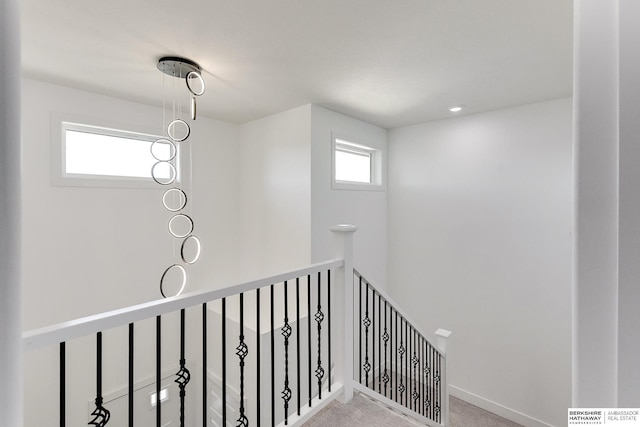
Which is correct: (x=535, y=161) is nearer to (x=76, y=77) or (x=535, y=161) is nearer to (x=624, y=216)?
(x=624, y=216)

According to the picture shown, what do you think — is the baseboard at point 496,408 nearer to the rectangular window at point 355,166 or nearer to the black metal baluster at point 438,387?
the black metal baluster at point 438,387

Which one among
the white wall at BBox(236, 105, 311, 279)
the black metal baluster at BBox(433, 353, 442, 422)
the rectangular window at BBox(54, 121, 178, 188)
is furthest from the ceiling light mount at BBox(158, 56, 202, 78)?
the black metal baluster at BBox(433, 353, 442, 422)

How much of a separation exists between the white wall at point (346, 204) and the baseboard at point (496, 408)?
1.69 metres

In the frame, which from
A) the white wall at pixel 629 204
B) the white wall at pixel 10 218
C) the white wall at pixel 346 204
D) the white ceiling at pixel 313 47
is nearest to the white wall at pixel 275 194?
the white wall at pixel 346 204

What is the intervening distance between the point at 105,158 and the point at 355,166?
3053 mm

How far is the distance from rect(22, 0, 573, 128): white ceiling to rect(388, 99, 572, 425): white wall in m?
0.63

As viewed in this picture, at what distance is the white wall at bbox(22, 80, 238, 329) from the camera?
2473mm

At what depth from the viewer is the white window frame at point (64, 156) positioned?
101 inches

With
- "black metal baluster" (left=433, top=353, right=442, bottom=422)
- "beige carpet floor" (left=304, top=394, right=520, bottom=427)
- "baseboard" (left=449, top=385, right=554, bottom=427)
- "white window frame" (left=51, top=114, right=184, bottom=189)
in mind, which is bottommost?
"baseboard" (left=449, top=385, right=554, bottom=427)

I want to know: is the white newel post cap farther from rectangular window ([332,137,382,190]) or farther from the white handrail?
the white handrail

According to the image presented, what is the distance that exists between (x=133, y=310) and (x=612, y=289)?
1.32 m

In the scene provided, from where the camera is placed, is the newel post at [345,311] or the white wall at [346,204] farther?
the white wall at [346,204]

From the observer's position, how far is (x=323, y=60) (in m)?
2.20

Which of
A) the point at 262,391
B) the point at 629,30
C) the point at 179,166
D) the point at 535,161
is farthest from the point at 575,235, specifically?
the point at 179,166
